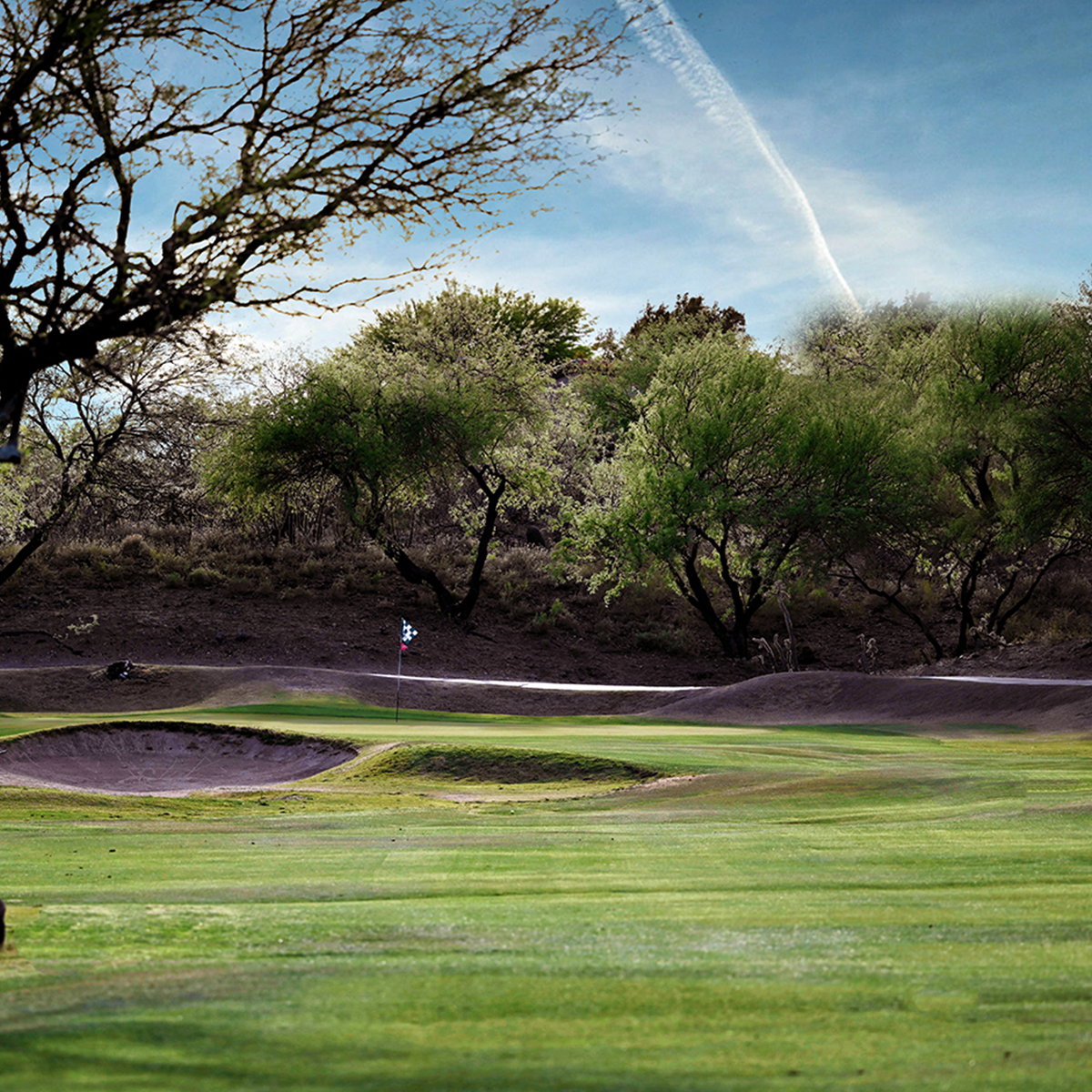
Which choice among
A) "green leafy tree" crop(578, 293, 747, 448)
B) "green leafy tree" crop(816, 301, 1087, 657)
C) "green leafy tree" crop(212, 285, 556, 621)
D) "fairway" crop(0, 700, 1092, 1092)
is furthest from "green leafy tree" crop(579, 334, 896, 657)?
"fairway" crop(0, 700, 1092, 1092)

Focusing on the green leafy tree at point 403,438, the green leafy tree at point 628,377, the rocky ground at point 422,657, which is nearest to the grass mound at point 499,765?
the rocky ground at point 422,657

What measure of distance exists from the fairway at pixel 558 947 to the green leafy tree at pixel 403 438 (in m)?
24.3

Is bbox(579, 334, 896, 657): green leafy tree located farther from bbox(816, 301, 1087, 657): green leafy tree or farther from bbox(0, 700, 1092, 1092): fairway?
bbox(0, 700, 1092, 1092): fairway

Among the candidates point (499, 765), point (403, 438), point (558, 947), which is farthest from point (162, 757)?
point (403, 438)

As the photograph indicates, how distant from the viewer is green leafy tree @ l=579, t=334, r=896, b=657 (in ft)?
104

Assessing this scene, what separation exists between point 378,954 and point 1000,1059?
2.34 meters

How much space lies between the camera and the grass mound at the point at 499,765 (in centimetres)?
1398

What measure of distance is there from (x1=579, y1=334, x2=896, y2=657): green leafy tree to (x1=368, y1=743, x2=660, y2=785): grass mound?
16.6 metres

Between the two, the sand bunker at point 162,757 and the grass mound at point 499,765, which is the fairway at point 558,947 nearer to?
the grass mound at point 499,765

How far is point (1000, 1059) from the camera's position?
3.03 metres

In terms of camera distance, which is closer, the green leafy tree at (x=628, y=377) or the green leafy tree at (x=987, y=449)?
the green leafy tree at (x=987, y=449)

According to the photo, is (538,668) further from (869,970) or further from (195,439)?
(869,970)

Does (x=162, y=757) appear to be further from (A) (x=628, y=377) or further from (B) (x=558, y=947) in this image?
(A) (x=628, y=377)

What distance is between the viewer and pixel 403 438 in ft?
115
